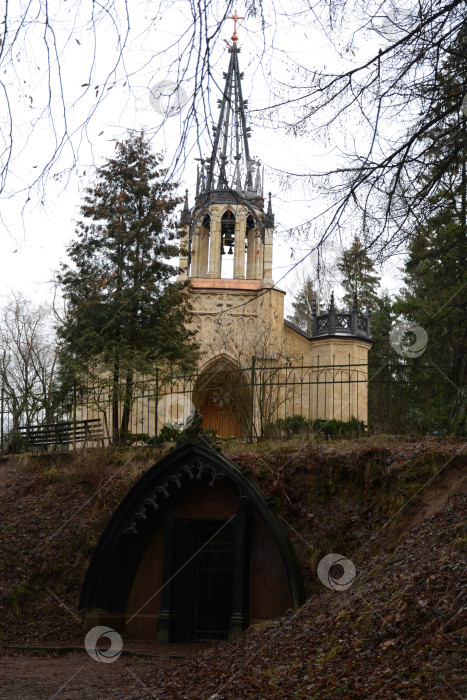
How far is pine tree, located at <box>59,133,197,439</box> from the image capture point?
19312mm

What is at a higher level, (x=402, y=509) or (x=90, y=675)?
(x=402, y=509)

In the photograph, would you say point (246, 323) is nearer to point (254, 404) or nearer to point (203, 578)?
point (254, 404)

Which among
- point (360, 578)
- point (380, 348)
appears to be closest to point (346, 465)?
point (360, 578)

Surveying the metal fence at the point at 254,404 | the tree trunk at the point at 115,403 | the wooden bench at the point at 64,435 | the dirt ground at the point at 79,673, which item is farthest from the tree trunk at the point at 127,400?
the dirt ground at the point at 79,673

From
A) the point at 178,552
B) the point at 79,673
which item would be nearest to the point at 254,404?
the point at 178,552

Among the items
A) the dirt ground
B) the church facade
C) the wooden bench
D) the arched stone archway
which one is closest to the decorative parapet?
the church facade

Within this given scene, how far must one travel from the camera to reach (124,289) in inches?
737

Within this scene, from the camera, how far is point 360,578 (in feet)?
31.2

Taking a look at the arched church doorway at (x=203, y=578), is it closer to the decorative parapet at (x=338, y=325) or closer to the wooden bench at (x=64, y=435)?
the wooden bench at (x=64, y=435)

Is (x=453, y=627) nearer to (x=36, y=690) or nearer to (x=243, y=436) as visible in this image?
(x=36, y=690)

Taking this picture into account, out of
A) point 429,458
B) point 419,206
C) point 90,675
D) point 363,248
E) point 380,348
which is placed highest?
point 380,348

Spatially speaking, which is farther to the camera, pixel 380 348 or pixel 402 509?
pixel 380 348

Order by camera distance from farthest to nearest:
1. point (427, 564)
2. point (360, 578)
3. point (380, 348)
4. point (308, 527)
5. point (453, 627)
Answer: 1. point (380, 348)
2. point (308, 527)
3. point (360, 578)
4. point (427, 564)
5. point (453, 627)

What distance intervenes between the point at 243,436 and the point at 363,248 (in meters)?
8.67
